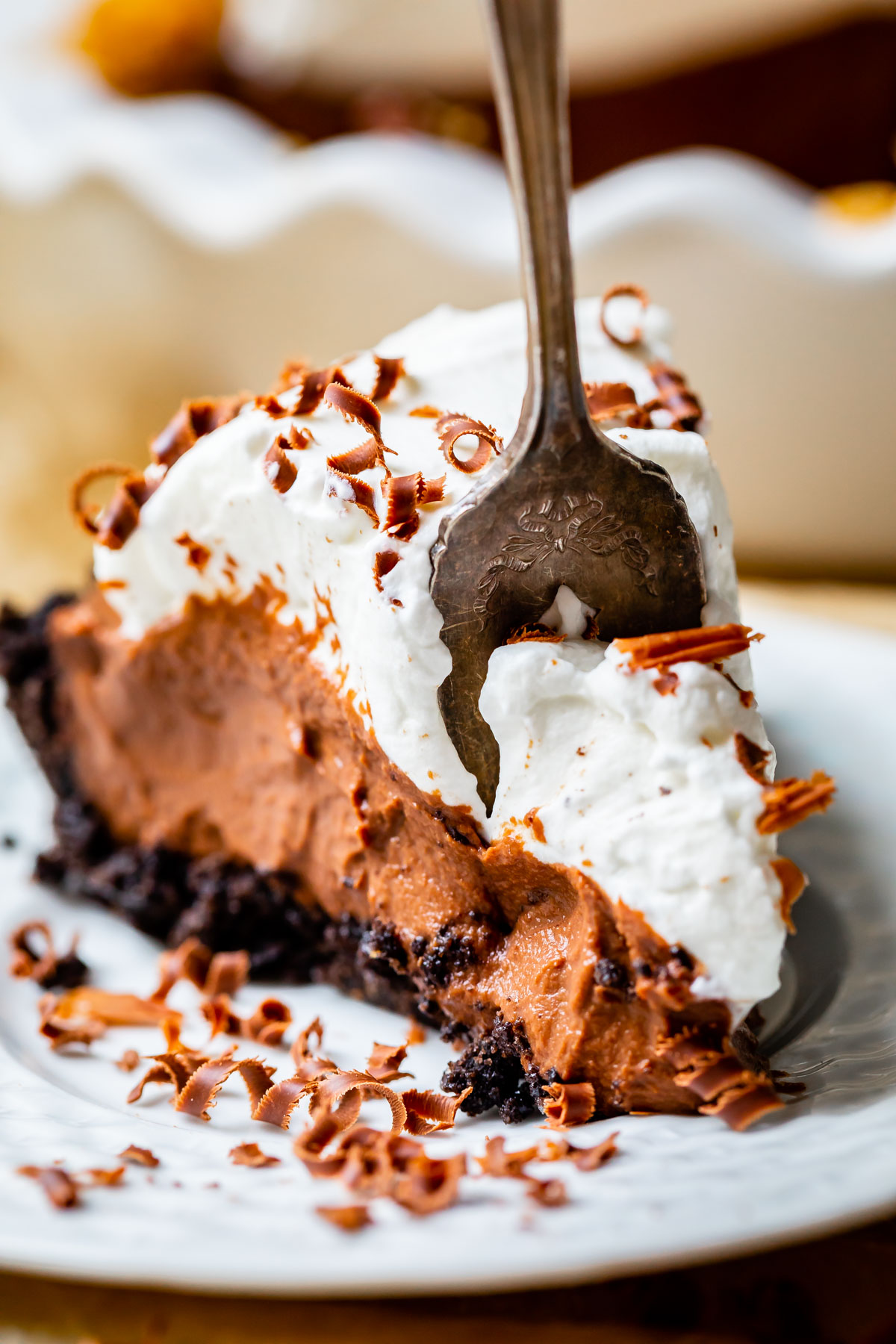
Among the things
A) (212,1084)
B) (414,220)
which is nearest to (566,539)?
(212,1084)

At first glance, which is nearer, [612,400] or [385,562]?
[385,562]

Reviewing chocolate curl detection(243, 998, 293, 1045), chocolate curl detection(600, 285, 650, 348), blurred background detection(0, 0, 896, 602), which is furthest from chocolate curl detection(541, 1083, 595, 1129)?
blurred background detection(0, 0, 896, 602)

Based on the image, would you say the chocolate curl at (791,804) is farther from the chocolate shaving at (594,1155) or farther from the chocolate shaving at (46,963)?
the chocolate shaving at (46,963)

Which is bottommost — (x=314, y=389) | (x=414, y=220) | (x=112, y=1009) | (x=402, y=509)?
(x=112, y=1009)

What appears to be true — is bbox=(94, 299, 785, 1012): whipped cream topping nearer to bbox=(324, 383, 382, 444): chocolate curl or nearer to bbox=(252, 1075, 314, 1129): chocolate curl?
bbox=(324, 383, 382, 444): chocolate curl

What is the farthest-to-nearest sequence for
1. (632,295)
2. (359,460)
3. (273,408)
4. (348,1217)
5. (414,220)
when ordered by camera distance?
(414,220) < (632,295) < (273,408) < (359,460) < (348,1217)

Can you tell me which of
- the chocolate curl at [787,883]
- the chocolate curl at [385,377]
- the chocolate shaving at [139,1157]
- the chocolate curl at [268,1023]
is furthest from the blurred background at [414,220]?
the chocolate shaving at [139,1157]

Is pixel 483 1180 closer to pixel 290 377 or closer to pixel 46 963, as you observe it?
pixel 46 963

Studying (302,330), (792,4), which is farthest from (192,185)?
(792,4)

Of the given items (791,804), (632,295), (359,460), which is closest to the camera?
(791,804)
